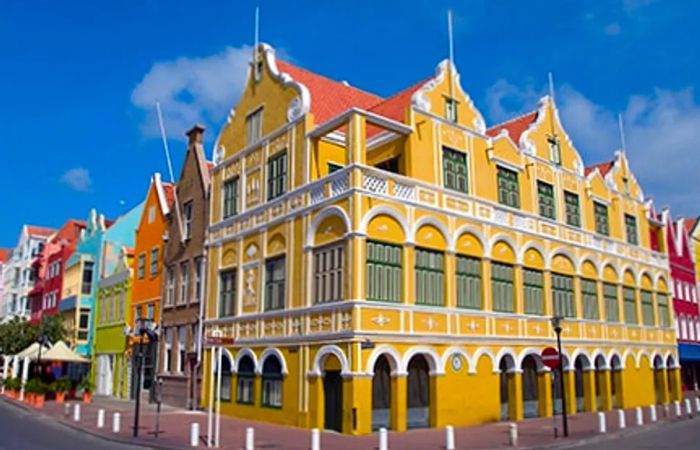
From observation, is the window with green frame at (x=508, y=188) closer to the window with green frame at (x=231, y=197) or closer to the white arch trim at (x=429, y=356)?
the white arch trim at (x=429, y=356)

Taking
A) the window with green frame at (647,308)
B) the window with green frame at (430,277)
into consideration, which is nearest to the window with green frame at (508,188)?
the window with green frame at (430,277)

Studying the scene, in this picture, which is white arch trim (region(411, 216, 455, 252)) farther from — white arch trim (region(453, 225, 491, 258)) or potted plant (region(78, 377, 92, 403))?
potted plant (region(78, 377, 92, 403))

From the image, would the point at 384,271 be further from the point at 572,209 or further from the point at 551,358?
the point at 572,209

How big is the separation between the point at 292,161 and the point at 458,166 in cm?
666

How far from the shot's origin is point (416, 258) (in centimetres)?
2386

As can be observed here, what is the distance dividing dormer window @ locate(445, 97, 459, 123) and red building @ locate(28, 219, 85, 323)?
127 ft

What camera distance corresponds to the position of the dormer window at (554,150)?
1249 inches

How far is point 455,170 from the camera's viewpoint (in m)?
26.2

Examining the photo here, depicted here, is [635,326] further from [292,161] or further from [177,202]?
[177,202]

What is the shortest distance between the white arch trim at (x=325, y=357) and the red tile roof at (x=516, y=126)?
47.2 ft

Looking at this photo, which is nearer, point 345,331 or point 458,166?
point 345,331

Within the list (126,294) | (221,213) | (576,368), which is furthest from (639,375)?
(126,294)

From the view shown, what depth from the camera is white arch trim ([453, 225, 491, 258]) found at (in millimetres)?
25431

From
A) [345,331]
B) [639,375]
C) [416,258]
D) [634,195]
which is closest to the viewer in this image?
[345,331]
